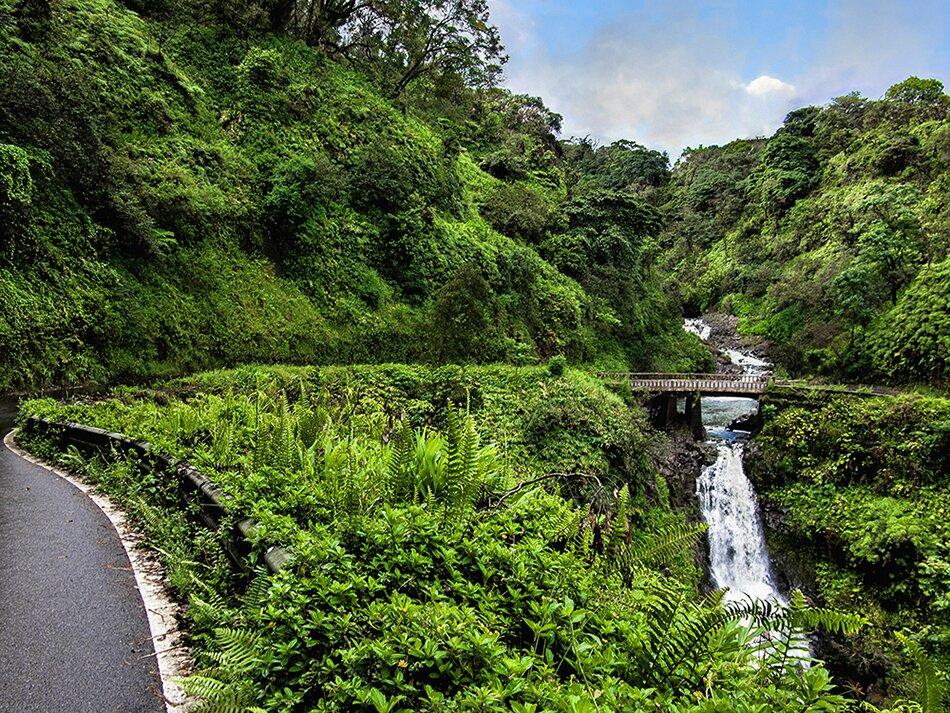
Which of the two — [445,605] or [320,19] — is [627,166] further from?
[445,605]

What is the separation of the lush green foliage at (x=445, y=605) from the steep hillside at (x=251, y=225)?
39.0 ft

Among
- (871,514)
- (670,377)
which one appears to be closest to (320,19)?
(670,377)

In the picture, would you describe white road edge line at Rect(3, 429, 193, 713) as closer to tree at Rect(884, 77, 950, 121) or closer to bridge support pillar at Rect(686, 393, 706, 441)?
bridge support pillar at Rect(686, 393, 706, 441)

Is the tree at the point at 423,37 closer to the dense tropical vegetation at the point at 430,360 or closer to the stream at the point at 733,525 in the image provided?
the dense tropical vegetation at the point at 430,360

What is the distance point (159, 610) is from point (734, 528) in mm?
18512

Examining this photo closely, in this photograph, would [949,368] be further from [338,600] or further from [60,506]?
[60,506]

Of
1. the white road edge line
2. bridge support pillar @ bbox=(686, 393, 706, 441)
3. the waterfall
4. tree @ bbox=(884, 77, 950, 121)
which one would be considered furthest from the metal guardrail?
tree @ bbox=(884, 77, 950, 121)

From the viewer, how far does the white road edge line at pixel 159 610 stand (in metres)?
2.94

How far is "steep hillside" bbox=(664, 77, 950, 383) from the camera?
24844 mm

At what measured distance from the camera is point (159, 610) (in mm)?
3797

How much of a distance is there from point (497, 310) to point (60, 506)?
18871 mm

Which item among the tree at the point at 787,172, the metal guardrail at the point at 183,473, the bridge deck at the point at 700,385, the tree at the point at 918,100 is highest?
the tree at the point at 918,100

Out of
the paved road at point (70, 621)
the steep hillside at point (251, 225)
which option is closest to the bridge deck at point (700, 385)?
the steep hillside at point (251, 225)

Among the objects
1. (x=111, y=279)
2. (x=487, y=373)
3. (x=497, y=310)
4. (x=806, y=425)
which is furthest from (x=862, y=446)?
Result: (x=111, y=279)
